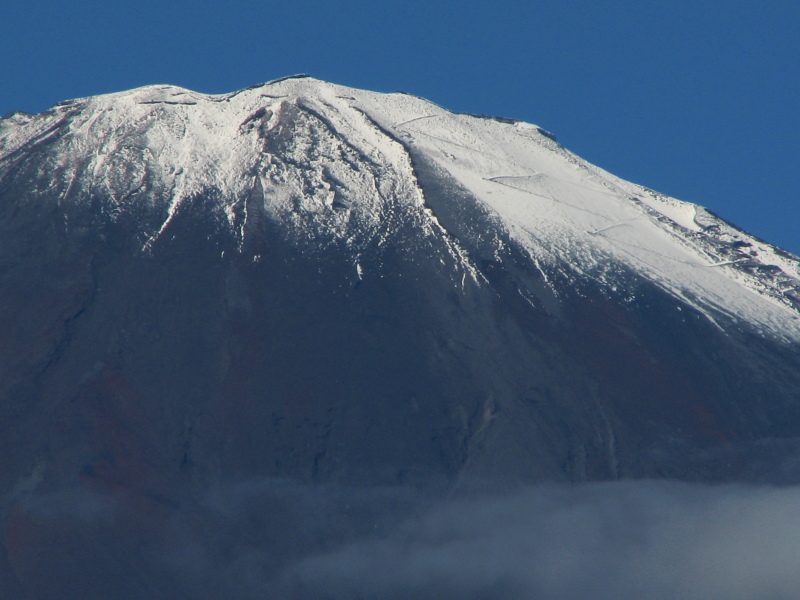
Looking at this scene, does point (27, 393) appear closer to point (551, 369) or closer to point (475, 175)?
point (551, 369)

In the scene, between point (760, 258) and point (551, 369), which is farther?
point (760, 258)

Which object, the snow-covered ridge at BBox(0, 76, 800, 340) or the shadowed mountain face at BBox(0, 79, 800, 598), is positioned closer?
the shadowed mountain face at BBox(0, 79, 800, 598)

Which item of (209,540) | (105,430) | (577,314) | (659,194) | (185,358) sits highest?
(659,194)

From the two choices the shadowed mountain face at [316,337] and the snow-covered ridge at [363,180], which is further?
the snow-covered ridge at [363,180]

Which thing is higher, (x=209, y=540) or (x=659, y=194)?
(x=659, y=194)

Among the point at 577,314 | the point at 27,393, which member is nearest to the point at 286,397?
the point at 27,393

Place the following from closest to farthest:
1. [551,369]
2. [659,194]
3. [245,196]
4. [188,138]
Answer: [551,369]
[245,196]
[188,138]
[659,194]
